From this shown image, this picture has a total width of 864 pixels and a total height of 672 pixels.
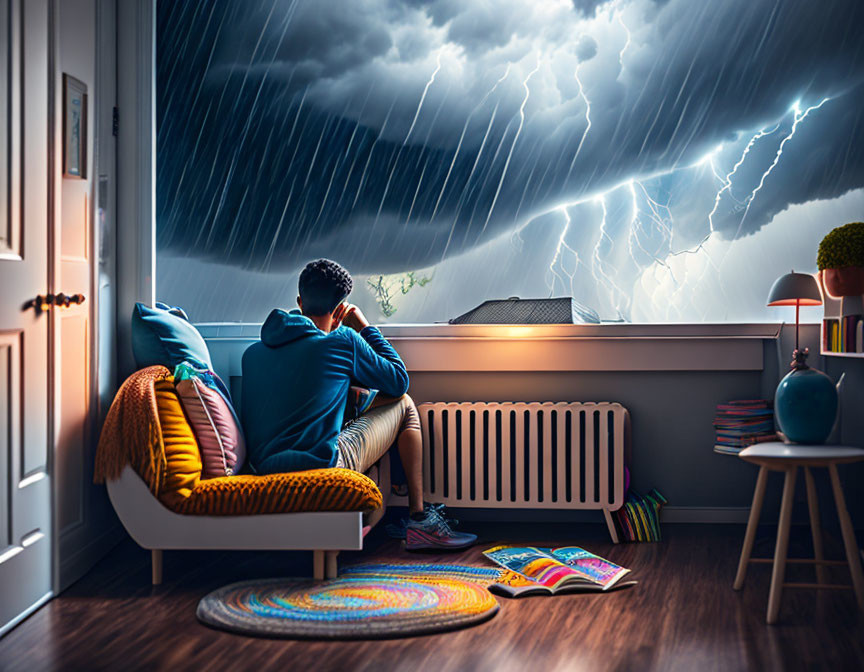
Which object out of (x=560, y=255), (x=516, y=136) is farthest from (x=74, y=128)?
(x=560, y=255)

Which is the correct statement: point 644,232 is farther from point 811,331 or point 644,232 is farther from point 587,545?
point 587,545

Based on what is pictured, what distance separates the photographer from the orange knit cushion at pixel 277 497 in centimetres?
216

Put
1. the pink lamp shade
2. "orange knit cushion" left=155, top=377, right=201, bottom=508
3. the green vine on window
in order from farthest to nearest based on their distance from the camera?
the green vine on window
the pink lamp shade
"orange knit cushion" left=155, top=377, right=201, bottom=508

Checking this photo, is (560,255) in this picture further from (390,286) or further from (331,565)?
(331,565)

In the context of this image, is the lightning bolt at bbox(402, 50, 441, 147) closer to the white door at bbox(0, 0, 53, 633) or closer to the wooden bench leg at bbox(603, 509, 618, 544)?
the white door at bbox(0, 0, 53, 633)

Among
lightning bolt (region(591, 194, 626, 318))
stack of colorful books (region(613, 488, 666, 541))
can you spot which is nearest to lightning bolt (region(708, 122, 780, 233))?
lightning bolt (region(591, 194, 626, 318))

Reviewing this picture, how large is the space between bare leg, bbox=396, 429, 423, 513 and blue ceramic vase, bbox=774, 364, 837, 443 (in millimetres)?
1231

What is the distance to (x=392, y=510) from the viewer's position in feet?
10.2

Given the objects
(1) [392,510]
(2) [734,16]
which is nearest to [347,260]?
(1) [392,510]

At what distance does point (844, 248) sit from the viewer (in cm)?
250

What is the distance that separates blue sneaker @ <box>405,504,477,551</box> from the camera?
2.61 metres

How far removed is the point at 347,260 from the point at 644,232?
1212 millimetres

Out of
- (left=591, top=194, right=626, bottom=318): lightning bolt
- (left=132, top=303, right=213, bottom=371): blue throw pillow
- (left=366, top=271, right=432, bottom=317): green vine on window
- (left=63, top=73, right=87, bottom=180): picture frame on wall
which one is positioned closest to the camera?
(left=63, top=73, right=87, bottom=180): picture frame on wall

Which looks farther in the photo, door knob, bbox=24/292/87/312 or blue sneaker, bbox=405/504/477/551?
blue sneaker, bbox=405/504/477/551
